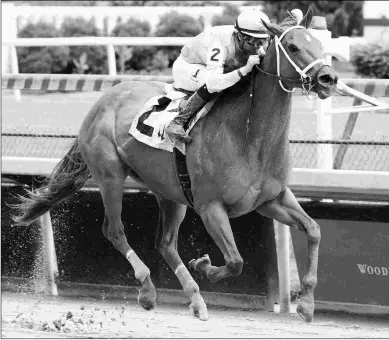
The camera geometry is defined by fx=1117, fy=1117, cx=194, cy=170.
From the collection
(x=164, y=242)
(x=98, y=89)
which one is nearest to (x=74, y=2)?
(x=98, y=89)

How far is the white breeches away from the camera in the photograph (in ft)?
22.6

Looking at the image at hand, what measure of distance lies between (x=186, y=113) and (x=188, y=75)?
33 cm

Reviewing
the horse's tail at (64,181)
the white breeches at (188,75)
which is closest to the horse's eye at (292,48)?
the white breeches at (188,75)

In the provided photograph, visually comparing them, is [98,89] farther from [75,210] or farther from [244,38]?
[244,38]

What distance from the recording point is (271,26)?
20.5 ft

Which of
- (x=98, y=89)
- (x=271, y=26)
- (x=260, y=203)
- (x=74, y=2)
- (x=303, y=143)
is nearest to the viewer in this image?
(x=271, y=26)

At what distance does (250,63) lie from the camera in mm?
6410

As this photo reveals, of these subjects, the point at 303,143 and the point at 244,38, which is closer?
the point at 244,38

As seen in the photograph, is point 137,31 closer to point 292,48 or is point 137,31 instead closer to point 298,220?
point 298,220

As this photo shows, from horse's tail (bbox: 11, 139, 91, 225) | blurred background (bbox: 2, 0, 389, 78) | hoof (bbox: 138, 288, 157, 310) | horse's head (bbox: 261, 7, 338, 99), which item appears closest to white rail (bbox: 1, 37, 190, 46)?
horse's tail (bbox: 11, 139, 91, 225)

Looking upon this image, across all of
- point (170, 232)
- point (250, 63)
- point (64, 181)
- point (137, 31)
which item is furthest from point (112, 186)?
point (137, 31)

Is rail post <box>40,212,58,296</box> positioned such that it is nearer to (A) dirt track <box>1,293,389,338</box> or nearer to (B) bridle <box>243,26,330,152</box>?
(A) dirt track <box>1,293,389,338</box>

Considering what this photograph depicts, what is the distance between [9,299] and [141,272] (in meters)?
2.18

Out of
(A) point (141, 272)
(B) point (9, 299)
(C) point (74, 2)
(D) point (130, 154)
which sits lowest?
(C) point (74, 2)
